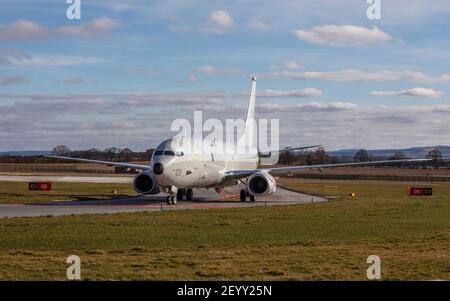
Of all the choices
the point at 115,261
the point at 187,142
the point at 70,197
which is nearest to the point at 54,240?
the point at 115,261

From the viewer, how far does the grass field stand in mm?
16781

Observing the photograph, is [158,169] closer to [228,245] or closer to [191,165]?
[191,165]

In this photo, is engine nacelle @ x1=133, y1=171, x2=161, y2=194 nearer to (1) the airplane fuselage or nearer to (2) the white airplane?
(2) the white airplane

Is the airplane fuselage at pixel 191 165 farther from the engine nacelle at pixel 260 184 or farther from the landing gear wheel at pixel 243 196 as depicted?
the engine nacelle at pixel 260 184

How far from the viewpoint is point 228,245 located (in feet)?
72.7

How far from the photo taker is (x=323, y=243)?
22.8 metres

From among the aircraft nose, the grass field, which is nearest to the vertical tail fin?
the aircraft nose

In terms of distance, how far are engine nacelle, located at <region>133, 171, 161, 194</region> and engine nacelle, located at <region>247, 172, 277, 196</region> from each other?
6.49 m

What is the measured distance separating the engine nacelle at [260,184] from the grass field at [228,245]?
11606mm

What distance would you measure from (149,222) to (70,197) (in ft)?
69.2

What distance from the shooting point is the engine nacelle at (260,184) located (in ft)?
155

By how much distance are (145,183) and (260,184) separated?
7.61 meters
